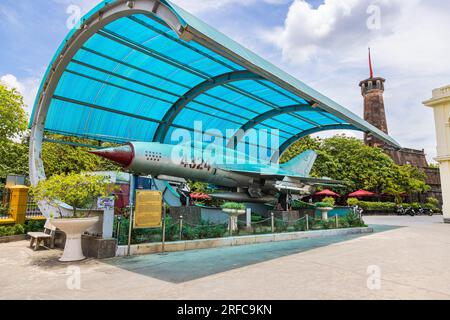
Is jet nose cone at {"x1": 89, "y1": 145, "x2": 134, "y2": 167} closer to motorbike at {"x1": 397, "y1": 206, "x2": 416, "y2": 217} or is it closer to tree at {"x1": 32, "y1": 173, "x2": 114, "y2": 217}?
tree at {"x1": 32, "y1": 173, "x2": 114, "y2": 217}

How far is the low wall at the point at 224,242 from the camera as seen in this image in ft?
29.6

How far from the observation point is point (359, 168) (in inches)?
1585

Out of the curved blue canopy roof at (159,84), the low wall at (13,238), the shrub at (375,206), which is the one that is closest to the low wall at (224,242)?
the curved blue canopy roof at (159,84)

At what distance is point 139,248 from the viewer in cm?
897

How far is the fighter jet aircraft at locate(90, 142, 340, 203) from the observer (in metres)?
12.0

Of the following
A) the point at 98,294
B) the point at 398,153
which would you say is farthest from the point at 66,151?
the point at 398,153

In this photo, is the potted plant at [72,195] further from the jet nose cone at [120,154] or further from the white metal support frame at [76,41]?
the jet nose cone at [120,154]

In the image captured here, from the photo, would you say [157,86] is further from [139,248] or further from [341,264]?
[341,264]

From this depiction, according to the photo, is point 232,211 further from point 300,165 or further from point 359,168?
point 359,168

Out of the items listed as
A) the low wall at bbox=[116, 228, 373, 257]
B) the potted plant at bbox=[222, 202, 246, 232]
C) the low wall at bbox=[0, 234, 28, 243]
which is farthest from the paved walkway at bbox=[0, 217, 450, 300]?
the potted plant at bbox=[222, 202, 246, 232]

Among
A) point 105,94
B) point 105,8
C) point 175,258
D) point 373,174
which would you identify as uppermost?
point 105,8

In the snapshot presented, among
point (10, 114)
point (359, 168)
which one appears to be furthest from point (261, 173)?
point (359, 168)

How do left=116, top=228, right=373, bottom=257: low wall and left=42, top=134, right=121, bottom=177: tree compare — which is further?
left=42, top=134, right=121, bottom=177: tree

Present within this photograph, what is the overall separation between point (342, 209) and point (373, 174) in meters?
21.8
